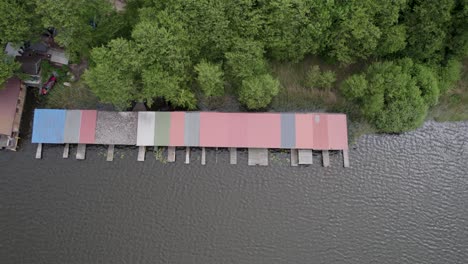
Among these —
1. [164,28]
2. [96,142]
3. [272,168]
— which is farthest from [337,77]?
[96,142]

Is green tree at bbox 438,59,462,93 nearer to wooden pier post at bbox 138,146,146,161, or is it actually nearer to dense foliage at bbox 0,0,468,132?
dense foliage at bbox 0,0,468,132

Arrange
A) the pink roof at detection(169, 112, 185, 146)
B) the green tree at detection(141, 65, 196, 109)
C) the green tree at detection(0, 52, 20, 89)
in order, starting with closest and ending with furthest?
the green tree at detection(0, 52, 20, 89), the green tree at detection(141, 65, 196, 109), the pink roof at detection(169, 112, 185, 146)

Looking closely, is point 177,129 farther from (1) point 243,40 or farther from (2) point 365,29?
(2) point 365,29

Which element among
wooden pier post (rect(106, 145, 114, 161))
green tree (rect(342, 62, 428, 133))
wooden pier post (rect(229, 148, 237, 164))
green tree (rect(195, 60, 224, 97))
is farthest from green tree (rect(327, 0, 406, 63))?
wooden pier post (rect(106, 145, 114, 161))

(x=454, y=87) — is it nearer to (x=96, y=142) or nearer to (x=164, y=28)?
(x=164, y=28)

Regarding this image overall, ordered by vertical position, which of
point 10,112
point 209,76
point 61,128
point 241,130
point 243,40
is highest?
point 243,40

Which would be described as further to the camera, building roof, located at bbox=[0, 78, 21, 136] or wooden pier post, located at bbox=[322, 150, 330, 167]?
wooden pier post, located at bbox=[322, 150, 330, 167]

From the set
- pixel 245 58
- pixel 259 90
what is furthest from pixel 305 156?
pixel 245 58
